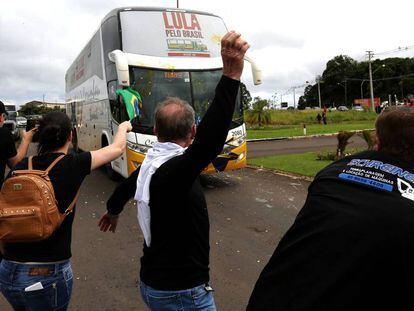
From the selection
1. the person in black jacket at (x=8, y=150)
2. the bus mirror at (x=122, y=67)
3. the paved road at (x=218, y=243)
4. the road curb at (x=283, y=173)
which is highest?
the bus mirror at (x=122, y=67)

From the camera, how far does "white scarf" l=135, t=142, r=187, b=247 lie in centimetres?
224

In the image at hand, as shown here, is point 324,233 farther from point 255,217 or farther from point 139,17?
point 139,17

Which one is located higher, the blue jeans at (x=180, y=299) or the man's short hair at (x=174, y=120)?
the man's short hair at (x=174, y=120)

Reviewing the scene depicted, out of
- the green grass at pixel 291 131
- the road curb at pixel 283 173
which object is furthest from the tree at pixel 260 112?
the road curb at pixel 283 173

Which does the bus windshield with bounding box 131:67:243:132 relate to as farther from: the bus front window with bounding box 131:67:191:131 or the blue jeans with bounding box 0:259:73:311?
the blue jeans with bounding box 0:259:73:311

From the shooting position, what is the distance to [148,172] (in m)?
2.28

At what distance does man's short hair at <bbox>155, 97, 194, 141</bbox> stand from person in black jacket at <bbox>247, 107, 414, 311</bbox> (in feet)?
2.55

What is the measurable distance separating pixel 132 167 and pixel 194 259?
6.98m

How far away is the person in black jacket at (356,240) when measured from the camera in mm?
1508

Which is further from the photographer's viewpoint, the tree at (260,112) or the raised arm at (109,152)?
the tree at (260,112)

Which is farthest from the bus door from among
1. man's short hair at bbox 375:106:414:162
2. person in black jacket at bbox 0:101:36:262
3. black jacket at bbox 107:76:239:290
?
man's short hair at bbox 375:106:414:162

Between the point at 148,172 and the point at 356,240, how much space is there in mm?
1162

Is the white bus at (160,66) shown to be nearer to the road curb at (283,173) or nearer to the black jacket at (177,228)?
the road curb at (283,173)

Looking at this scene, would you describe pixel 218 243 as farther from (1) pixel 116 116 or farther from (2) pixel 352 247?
(1) pixel 116 116
